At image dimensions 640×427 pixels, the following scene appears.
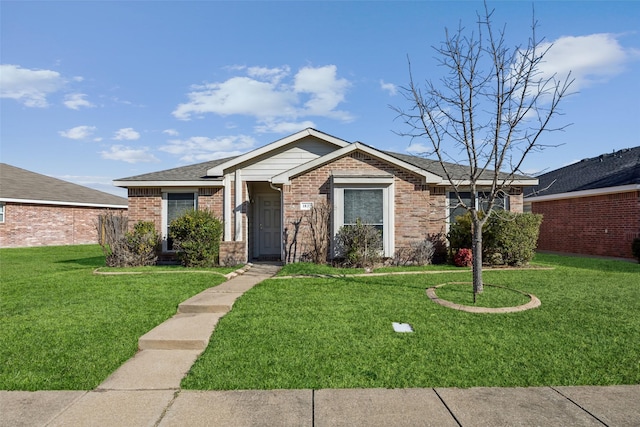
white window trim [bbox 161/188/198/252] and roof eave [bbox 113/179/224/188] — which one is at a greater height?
roof eave [bbox 113/179/224/188]

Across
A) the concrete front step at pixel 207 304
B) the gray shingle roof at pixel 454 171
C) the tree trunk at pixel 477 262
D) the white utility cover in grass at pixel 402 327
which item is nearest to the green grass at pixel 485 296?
the tree trunk at pixel 477 262

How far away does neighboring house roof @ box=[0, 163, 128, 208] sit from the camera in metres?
20.4

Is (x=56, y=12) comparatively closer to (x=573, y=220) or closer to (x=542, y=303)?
(x=542, y=303)

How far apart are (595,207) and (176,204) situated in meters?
17.0

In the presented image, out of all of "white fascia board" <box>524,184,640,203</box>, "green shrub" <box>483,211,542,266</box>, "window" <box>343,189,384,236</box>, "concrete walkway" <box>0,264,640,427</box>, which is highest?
"white fascia board" <box>524,184,640,203</box>

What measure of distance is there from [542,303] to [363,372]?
4.23 metres

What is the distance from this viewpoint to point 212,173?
11562 millimetres

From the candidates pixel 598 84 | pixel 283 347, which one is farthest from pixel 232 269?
pixel 598 84

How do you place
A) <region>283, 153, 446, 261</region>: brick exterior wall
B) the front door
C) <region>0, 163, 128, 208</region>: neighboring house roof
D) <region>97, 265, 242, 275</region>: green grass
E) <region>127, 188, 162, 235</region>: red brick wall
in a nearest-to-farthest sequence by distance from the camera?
<region>97, 265, 242, 275</region>: green grass < <region>283, 153, 446, 261</region>: brick exterior wall < <region>127, 188, 162, 235</region>: red brick wall < the front door < <region>0, 163, 128, 208</region>: neighboring house roof

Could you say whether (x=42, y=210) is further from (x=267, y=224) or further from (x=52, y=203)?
(x=267, y=224)

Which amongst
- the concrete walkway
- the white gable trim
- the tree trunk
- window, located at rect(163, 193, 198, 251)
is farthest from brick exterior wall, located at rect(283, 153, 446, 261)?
the concrete walkway

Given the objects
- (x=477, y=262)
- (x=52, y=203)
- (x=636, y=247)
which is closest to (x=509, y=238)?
(x=477, y=262)

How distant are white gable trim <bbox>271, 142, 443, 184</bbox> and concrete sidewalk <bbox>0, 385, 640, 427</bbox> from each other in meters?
7.95

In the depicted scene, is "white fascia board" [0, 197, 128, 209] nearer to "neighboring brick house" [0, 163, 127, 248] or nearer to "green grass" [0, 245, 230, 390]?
"neighboring brick house" [0, 163, 127, 248]
